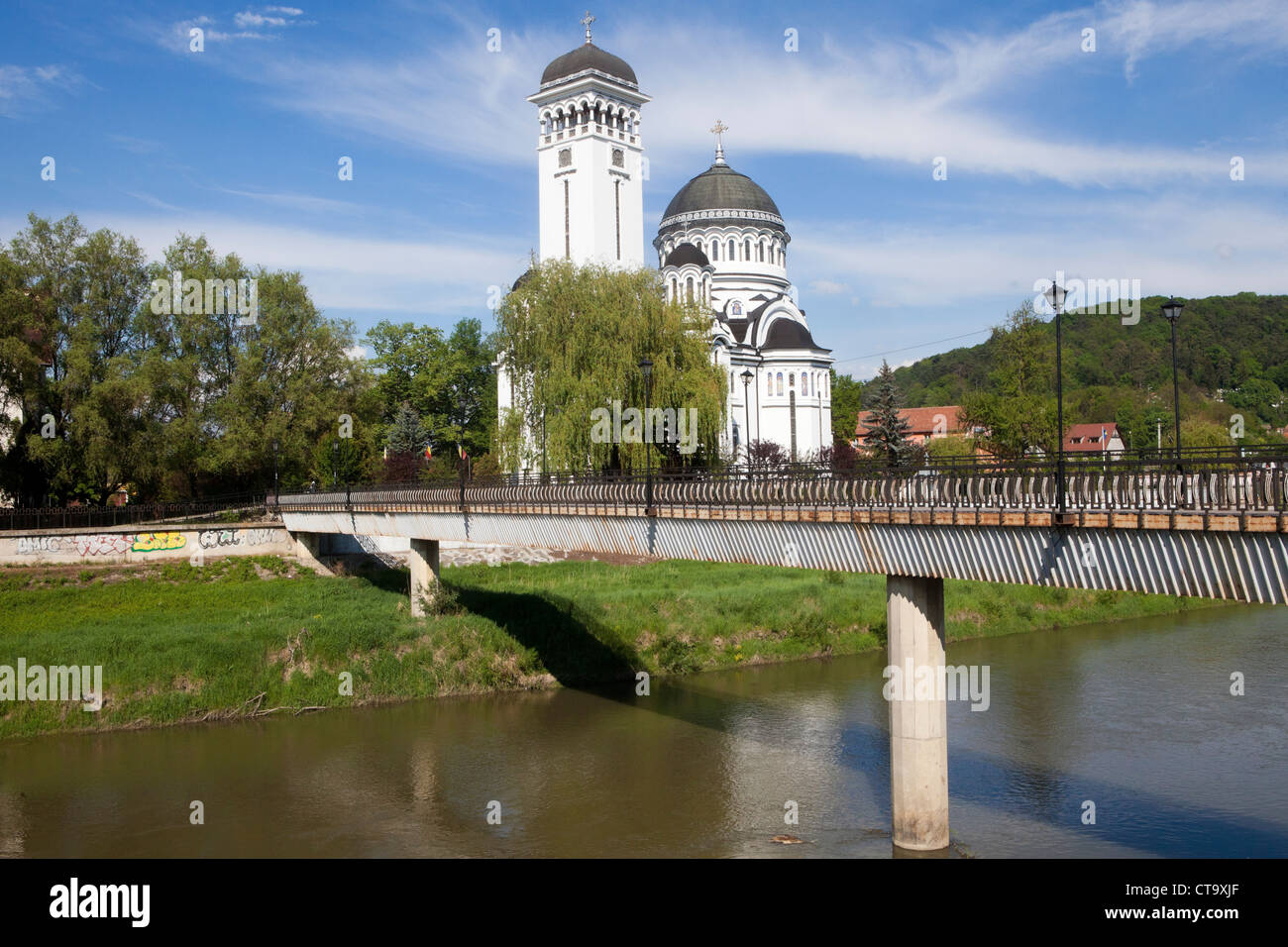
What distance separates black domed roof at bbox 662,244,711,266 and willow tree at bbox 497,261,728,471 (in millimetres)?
36481

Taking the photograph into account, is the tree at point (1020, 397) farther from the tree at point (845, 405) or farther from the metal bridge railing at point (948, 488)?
the tree at point (845, 405)

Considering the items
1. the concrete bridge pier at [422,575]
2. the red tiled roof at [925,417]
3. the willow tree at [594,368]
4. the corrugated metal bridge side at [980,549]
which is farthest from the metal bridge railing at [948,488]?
the red tiled roof at [925,417]

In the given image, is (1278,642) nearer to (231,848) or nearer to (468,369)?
(231,848)

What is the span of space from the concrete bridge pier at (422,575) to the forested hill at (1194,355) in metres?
64.2

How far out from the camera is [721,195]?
3450 inches

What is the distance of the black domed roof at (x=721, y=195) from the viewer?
8756 centimetres

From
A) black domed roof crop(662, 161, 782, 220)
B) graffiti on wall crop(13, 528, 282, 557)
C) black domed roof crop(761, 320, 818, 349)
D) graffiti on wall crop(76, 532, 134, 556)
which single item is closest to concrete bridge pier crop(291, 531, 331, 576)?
graffiti on wall crop(13, 528, 282, 557)

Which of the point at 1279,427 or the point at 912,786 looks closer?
the point at 912,786

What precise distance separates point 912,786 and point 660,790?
6452mm

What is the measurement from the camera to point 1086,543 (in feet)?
49.6

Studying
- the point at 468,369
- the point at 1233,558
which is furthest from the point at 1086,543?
the point at 468,369

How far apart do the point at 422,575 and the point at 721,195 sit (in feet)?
191

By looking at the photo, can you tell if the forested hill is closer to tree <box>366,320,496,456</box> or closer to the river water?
tree <box>366,320,496,456</box>
